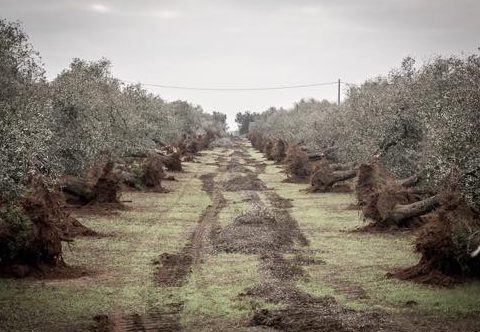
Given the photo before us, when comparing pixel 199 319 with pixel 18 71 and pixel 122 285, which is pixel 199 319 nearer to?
pixel 122 285

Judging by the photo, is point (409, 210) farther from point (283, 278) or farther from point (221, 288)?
point (221, 288)

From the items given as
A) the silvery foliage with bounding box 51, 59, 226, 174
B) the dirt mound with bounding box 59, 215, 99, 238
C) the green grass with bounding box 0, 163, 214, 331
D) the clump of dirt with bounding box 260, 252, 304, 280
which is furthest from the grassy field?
the silvery foliage with bounding box 51, 59, 226, 174

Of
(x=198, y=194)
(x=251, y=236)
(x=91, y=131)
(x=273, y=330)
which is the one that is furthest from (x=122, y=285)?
(x=198, y=194)

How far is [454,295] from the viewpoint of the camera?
15203 millimetres

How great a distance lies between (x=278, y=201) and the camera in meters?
36.5

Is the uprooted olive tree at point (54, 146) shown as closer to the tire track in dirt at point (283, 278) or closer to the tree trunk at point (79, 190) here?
the tree trunk at point (79, 190)

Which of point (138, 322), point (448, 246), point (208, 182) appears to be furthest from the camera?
point (208, 182)

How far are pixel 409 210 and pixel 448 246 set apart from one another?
8735 millimetres

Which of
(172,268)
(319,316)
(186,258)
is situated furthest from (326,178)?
(319,316)

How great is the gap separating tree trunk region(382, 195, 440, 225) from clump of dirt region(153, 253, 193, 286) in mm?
9660

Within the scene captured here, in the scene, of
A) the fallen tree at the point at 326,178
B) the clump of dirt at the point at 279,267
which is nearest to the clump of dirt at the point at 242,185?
the fallen tree at the point at 326,178

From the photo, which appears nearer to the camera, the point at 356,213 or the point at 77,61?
the point at 356,213

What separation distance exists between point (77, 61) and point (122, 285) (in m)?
45.1

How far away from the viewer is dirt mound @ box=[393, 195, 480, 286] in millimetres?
16359
